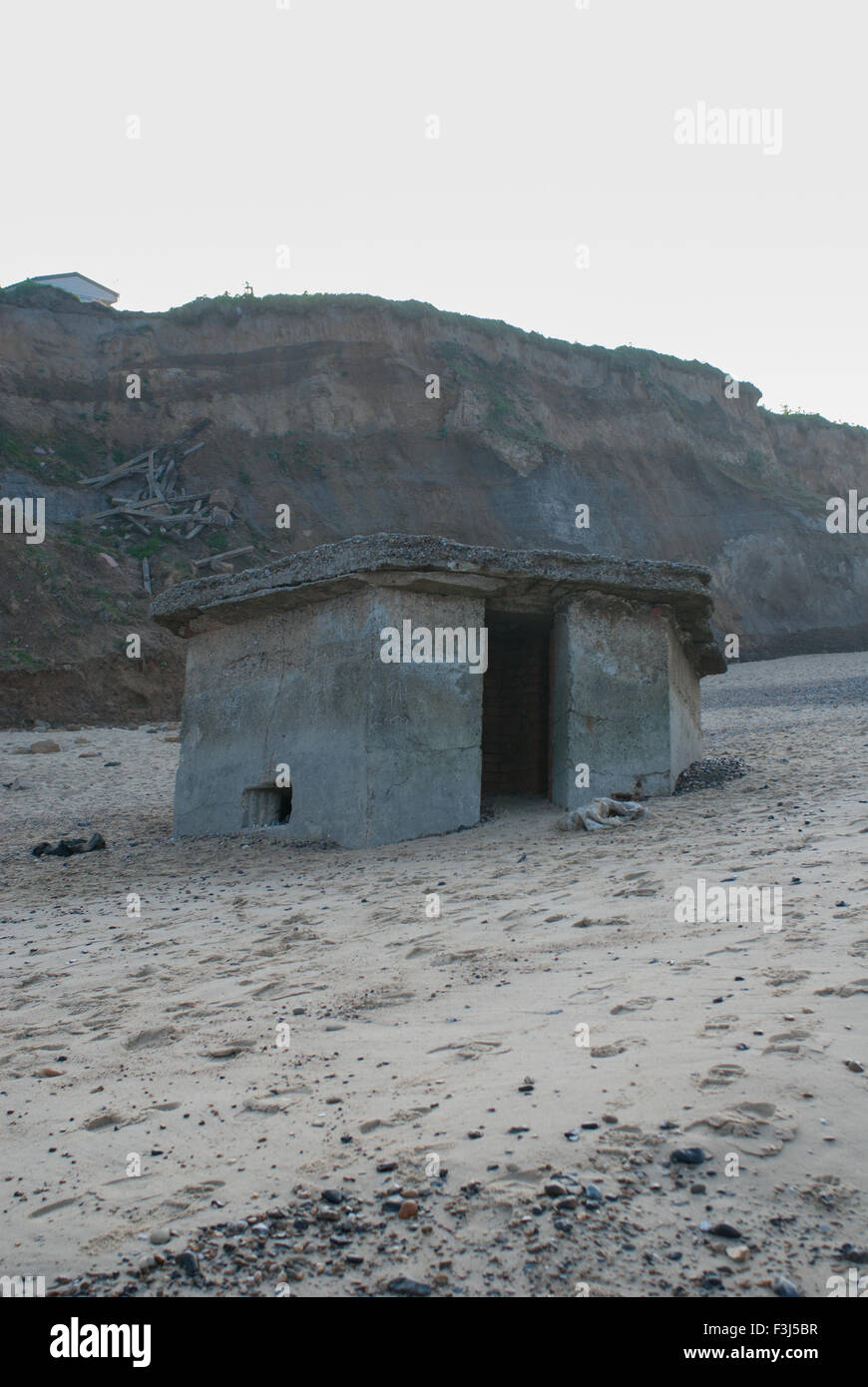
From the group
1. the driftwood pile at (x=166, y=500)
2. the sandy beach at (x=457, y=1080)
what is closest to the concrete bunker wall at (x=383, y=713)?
the sandy beach at (x=457, y=1080)

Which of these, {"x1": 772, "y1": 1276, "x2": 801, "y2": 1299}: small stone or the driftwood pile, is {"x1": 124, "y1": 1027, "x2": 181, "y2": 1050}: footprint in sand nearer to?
{"x1": 772, "y1": 1276, "x2": 801, "y2": 1299}: small stone

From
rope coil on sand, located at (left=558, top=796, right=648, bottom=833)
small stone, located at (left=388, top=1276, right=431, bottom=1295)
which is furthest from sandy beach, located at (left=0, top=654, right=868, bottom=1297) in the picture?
rope coil on sand, located at (left=558, top=796, right=648, bottom=833)

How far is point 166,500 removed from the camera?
23.7 metres

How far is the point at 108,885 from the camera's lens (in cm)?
690

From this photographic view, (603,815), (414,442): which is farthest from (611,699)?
(414,442)

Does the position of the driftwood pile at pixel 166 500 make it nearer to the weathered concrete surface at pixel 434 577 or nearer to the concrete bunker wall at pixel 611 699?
the weathered concrete surface at pixel 434 577

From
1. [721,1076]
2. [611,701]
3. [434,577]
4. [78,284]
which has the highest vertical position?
[78,284]

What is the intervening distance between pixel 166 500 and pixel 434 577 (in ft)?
58.3

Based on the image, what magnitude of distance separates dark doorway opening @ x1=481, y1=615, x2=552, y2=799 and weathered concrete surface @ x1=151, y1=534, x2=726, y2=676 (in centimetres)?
138

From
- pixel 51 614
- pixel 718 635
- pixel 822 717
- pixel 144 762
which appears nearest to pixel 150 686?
pixel 51 614

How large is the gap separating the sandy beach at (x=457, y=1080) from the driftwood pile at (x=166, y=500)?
17.6 metres

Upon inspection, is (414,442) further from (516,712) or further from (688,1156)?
(688,1156)

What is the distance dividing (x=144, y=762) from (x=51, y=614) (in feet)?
19.1
